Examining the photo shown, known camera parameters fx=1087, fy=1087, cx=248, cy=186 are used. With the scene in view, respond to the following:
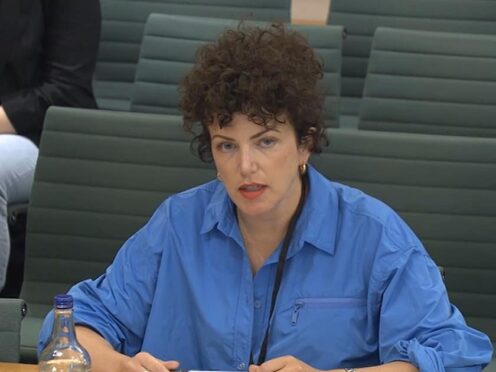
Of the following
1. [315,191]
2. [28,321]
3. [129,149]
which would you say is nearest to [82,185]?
[129,149]

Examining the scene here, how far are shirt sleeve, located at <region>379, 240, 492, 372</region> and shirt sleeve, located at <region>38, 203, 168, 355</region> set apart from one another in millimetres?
475

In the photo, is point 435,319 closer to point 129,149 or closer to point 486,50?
point 129,149

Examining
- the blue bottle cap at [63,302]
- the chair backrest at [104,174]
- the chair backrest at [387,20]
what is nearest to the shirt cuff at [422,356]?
the blue bottle cap at [63,302]

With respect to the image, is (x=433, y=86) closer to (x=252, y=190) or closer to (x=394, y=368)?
(x=252, y=190)

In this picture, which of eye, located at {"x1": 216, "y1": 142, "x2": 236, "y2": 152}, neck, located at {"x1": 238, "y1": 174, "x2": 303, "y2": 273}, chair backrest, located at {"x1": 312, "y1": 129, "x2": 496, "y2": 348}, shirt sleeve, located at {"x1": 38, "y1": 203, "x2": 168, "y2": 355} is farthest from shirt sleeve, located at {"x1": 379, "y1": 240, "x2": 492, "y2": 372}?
chair backrest, located at {"x1": 312, "y1": 129, "x2": 496, "y2": 348}

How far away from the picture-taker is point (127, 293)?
218 centimetres

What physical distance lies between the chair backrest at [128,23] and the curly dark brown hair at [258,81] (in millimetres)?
2248

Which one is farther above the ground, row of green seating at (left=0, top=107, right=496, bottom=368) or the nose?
the nose

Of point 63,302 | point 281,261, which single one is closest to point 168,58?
point 281,261

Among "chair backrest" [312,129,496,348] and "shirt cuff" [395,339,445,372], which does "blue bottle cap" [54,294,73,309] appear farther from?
"chair backrest" [312,129,496,348]

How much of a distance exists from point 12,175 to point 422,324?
5.12 feet

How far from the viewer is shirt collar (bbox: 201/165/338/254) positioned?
2.12 m

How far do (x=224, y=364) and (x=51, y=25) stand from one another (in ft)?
5.22

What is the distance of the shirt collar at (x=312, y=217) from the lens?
2125 mm
